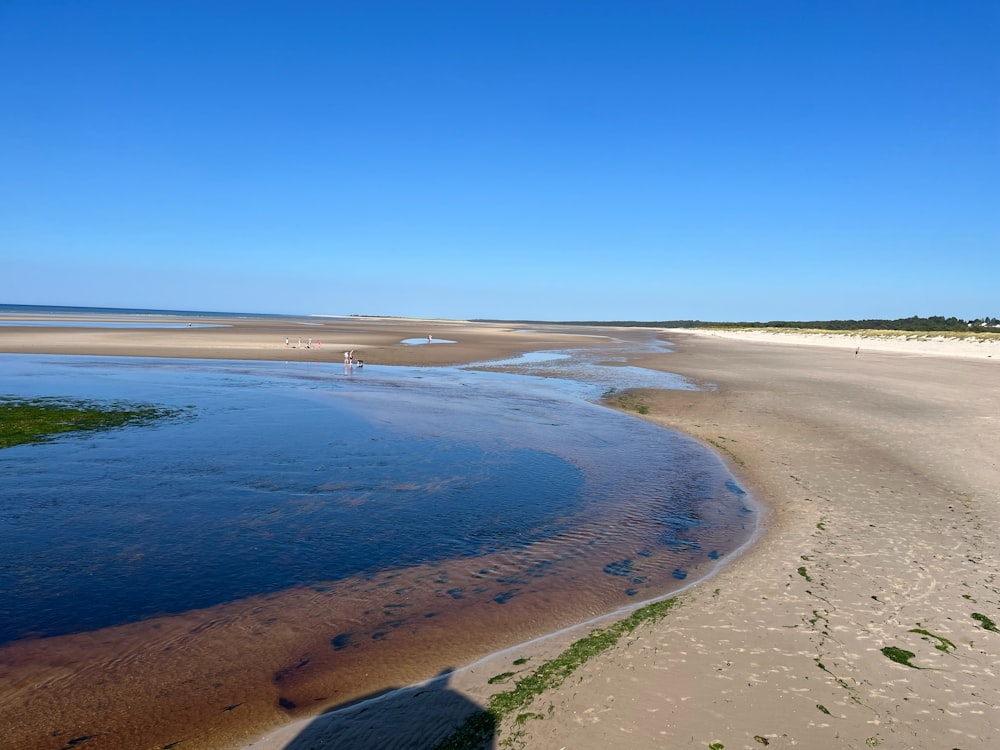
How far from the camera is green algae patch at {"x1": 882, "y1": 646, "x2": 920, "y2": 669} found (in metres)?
5.33

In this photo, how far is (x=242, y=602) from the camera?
22.0ft

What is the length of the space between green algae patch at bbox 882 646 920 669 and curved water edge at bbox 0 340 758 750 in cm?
230

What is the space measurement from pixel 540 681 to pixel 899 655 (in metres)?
3.46

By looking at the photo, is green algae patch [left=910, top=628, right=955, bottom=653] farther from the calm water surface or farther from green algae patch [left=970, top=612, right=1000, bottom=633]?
the calm water surface

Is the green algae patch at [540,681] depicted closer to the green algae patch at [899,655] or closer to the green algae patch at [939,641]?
the green algae patch at [899,655]

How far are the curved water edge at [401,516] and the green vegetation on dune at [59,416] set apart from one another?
1.20m

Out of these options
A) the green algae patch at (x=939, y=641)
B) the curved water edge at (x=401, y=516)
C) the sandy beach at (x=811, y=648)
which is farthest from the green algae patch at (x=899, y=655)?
the curved water edge at (x=401, y=516)

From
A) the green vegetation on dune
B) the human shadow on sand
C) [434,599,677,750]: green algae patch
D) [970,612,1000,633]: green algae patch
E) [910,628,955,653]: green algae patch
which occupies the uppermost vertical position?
the green vegetation on dune

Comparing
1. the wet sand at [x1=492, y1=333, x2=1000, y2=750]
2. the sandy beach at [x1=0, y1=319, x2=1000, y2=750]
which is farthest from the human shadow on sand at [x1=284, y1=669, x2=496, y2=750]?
the wet sand at [x1=492, y1=333, x2=1000, y2=750]

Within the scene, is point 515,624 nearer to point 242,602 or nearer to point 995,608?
point 242,602

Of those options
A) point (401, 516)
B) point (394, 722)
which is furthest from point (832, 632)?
point (401, 516)

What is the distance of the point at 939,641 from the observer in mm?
5727

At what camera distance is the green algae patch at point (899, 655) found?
17.5 feet

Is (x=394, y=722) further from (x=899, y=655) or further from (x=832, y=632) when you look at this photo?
(x=899, y=655)
